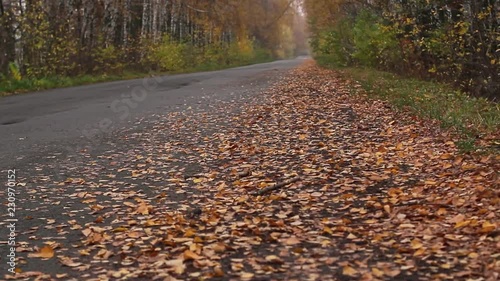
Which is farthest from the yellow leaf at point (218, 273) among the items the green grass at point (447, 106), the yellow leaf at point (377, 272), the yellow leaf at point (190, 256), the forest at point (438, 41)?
the forest at point (438, 41)

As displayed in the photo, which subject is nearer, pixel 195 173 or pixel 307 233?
pixel 307 233

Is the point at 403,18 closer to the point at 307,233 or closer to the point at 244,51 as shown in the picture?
the point at 307,233

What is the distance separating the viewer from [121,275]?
4.89 m

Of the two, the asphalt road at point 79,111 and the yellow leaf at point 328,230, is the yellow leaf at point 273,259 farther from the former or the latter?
the asphalt road at point 79,111

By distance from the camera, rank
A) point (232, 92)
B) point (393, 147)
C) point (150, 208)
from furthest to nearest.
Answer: point (232, 92), point (393, 147), point (150, 208)

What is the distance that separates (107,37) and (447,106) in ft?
70.9

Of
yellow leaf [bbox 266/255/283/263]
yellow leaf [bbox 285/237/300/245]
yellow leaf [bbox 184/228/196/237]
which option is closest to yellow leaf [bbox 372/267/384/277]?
yellow leaf [bbox 266/255/283/263]

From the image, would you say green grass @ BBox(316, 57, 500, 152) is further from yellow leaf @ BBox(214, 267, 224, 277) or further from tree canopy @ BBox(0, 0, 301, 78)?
tree canopy @ BBox(0, 0, 301, 78)

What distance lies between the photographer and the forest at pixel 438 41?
13.3 meters

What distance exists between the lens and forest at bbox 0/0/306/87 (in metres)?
21.7

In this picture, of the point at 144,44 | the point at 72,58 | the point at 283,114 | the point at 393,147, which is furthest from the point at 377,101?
the point at 144,44

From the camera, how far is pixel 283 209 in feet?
21.6

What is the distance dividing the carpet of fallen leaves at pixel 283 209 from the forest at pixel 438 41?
138 inches

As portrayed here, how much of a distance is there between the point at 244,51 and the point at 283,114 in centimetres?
4486
